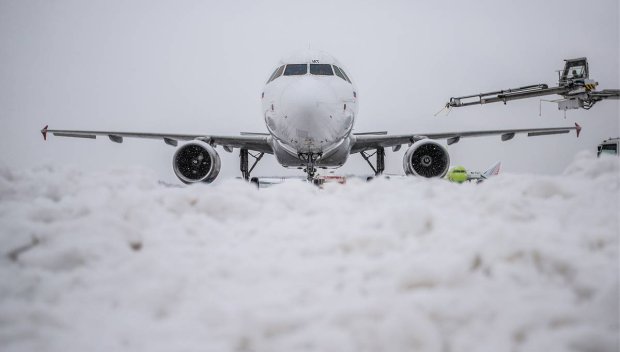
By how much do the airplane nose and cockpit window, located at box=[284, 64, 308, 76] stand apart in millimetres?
449

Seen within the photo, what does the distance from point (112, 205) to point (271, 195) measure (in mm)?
1092

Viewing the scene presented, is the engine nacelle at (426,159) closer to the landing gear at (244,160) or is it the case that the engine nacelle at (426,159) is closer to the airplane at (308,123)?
the airplane at (308,123)

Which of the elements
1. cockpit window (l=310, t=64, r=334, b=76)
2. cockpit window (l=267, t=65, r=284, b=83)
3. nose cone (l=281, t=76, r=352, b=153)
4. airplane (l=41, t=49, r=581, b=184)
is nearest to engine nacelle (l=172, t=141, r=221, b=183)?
airplane (l=41, t=49, r=581, b=184)

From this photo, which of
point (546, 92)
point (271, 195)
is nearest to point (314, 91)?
point (271, 195)

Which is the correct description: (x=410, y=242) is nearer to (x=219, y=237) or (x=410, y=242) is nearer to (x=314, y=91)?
(x=219, y=237)

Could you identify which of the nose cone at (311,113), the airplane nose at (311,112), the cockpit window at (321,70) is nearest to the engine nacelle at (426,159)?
the nose cone at (311,113)

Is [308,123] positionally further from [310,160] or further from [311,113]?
[310,160]

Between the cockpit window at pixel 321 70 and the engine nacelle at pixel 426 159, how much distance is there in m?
2.66

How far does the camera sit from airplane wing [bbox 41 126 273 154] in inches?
439

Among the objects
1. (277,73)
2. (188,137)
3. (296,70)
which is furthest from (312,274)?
(188,137)

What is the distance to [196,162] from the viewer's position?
362 inches

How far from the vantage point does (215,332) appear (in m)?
1.54

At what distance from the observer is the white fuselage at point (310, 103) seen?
8141 mm

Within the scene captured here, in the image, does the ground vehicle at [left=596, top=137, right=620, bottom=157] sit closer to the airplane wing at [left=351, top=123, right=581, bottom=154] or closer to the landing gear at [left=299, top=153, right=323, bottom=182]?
the airplane wing at [left=351, top=123, right=581, bottom=154]
